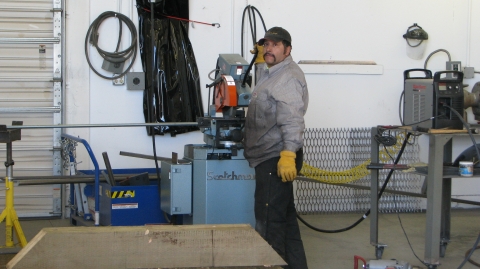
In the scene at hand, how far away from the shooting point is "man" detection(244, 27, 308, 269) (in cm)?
348

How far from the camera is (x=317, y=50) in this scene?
6008 millimetres

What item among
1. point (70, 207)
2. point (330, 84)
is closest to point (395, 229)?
point (330, 84)

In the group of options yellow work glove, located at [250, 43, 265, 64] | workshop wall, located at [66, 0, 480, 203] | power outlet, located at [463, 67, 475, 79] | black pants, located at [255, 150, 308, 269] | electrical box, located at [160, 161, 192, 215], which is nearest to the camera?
black pants, located at [255, 150, 308, 269]

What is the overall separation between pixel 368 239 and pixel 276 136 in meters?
1.84

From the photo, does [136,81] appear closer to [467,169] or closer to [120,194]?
[120,194]

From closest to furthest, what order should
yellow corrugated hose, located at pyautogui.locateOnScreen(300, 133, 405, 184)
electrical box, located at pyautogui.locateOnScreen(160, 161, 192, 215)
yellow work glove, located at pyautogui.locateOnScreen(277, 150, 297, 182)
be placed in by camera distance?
yellow work glove, located at pyautogui.locateOnScreen(277, 150, 297, 182)
electrical box, located at pyautogui.locateOnScreen(160, 161, 192, 215)
yellow corrugated hose, located at pyautogui.locateOnScreen(300, 133, 405, 184)

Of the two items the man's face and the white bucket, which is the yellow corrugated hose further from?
the man's face

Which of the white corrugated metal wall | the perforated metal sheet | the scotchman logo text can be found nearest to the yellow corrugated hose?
the perforated metal sheet

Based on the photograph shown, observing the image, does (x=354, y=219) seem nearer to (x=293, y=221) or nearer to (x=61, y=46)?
(x=293, y=221)

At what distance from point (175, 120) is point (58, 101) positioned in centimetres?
109

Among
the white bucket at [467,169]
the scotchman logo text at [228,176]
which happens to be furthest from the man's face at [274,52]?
the white bucket at [467,169]

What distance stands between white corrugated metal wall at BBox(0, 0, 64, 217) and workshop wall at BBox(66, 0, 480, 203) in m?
0.13

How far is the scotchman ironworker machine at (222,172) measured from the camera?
402 cm

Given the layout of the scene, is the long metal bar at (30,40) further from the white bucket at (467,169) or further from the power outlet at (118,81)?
the white bucket at (467,169)
